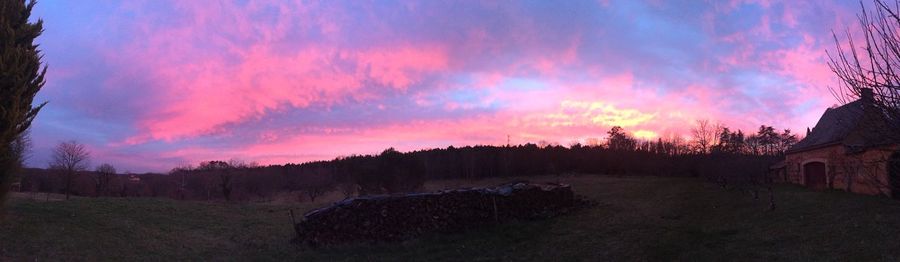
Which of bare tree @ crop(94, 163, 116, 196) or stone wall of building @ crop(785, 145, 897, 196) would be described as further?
bare tree @ crop(94, 163, 116, 196)

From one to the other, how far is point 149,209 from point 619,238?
1617 cm

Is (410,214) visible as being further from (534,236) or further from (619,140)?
(619,140)

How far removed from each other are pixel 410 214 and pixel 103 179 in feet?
120

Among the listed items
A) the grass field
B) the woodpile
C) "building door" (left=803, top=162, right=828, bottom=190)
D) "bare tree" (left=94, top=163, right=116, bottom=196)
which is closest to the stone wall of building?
"building door" (left=803, top=162, right=828, bottom=190)

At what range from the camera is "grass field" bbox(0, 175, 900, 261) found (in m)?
12.6

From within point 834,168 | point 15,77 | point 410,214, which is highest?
point 15,77

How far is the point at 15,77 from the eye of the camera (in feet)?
43.7

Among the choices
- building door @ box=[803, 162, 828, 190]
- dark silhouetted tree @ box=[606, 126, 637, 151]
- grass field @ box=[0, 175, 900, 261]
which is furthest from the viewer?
dark silhouetted tree @ box=[606, 126, 637, 151]

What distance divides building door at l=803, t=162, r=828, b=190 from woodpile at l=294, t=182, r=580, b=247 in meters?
21.2

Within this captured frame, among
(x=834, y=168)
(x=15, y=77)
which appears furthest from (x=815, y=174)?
(x=15, y=77)

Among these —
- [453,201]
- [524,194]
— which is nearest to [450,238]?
[453,201]

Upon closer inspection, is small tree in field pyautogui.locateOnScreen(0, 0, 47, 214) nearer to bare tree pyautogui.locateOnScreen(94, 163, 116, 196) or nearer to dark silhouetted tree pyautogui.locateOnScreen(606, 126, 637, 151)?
bare tree pyautogui.locateOnScreen(94, 163, 116, 196)

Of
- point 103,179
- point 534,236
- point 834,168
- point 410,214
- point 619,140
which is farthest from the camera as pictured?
point 619,140

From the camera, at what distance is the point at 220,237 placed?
57.5ft
